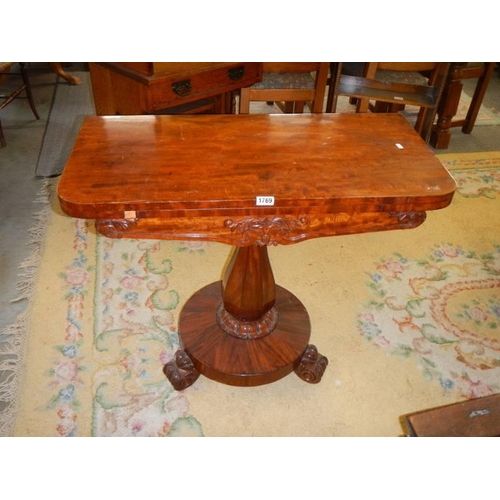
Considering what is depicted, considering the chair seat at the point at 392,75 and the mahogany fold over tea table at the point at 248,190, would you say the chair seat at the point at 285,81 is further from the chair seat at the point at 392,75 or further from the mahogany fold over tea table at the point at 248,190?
the mahogany fold over tea table at the point at 248,190

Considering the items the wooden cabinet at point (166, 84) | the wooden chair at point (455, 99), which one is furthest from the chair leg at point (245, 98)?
the wooden chair at point (455, 99)

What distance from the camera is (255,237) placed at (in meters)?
1.31

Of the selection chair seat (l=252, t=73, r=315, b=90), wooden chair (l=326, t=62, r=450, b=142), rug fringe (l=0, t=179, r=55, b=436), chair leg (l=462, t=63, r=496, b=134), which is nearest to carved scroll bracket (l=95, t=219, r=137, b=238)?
rug fringe (l=0, t=179, r=55, b=436)

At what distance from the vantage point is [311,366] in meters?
1.79

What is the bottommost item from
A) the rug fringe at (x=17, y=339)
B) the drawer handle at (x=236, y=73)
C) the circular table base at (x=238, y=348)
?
the rug fringe at (x=17, y=339)

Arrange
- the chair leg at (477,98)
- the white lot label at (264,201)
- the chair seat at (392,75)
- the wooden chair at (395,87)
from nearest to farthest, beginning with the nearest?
the white lot label at (264,201) < the wooden chair at (395,87) < the chair seat at (392,75) < the chair leg at (477,98)

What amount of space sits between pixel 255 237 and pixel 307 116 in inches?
22.7

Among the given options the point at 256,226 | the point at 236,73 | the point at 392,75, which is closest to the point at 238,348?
the point at 256,226

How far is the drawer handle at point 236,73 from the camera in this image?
92.0 inches

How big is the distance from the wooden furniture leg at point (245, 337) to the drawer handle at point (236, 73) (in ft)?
3.66

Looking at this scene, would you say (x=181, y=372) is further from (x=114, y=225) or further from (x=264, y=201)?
(x=264, y=201)

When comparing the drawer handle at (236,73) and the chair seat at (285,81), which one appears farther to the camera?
the chair seat at (285,81)

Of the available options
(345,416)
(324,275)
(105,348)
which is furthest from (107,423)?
(324,275)

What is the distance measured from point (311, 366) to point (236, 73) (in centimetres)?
144
